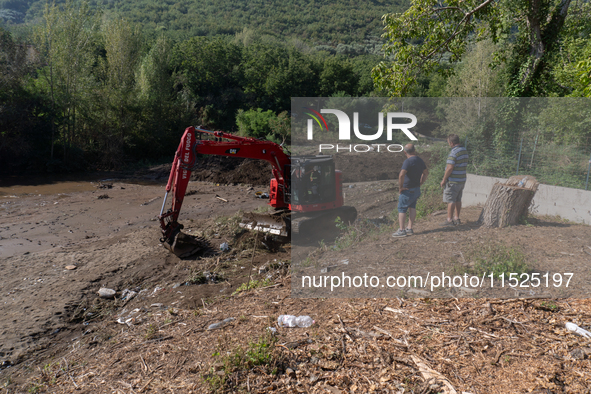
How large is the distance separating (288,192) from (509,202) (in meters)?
5.05

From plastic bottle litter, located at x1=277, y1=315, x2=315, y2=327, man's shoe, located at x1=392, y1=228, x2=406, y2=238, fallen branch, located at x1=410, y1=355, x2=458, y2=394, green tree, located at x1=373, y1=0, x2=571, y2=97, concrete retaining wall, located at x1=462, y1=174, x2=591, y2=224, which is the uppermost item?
green tree, located at x1=373, y1=0, x2=571, y2=97

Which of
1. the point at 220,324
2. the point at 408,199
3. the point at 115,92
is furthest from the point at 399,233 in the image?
the point at 115,92

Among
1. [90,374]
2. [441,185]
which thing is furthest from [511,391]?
[90,374]

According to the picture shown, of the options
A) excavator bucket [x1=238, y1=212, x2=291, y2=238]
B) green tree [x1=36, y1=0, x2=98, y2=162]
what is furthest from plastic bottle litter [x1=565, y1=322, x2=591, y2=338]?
green tree [x1=36, y1=0, x2=98, y2=162]

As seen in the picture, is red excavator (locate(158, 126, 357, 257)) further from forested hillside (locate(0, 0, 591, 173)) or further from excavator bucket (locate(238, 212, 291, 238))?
forested hillside (locate(0, 0, 591, 173))

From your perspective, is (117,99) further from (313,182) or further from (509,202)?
(509,202)

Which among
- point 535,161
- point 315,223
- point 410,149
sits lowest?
point 315,223

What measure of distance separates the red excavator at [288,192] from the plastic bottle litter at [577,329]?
5185mm

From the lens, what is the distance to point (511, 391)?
3.30 m

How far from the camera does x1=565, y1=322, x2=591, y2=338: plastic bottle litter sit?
389cm

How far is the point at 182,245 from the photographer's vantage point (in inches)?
322

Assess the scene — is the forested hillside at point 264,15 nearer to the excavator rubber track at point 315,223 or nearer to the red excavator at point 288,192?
the red excavator at point 288,192

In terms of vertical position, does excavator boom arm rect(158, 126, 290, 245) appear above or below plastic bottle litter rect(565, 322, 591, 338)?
above

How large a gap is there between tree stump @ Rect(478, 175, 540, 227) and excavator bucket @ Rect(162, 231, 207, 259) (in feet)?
18.2
